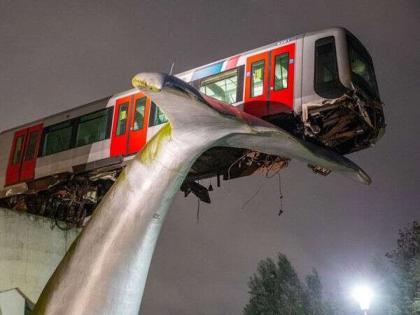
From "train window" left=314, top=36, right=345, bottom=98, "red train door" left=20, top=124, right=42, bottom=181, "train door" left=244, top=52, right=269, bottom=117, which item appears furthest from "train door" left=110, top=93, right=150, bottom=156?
"train window" left=314, top=36, right=345, bottom=98

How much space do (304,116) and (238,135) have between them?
2.54m

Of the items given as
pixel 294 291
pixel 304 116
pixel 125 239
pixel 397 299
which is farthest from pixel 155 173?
pixel 294 291

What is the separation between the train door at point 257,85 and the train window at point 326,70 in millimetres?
1001

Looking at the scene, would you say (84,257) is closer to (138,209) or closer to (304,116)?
(138,209)

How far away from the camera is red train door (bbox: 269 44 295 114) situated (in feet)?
28.9

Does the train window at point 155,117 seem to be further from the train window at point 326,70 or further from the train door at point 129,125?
the train window at point 326,70

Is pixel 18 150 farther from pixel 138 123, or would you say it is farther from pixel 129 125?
pixel 138 123

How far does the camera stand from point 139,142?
1077 centimetres

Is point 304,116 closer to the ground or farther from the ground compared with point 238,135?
farther from the ground

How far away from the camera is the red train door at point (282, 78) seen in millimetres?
8805

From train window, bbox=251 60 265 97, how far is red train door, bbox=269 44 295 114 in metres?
0.21

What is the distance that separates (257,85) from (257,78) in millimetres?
145

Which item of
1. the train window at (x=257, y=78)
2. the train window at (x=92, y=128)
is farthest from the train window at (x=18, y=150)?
the train window at (x=257, y=78)

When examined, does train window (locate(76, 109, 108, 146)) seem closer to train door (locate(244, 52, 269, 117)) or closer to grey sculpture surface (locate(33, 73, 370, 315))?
train door (locate(244, 52, 269, 117))
